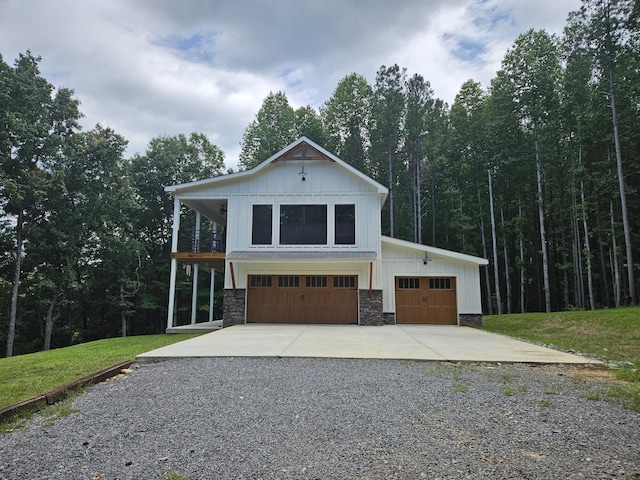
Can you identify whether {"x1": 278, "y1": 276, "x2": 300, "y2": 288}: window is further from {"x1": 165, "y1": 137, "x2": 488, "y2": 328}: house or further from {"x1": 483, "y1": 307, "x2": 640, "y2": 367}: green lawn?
{"x1": 483, "y1": 307, "x2": 640, "y2": 367}: green lawn

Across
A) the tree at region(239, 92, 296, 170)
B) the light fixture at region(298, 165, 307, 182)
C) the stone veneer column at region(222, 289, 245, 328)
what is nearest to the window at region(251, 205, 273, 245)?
the light fixture at region(298, 165, 307, 182)

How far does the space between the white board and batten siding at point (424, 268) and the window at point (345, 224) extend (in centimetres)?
130

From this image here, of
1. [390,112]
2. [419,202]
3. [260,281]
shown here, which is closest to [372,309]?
[260,281]

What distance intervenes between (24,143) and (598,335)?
22776 mm

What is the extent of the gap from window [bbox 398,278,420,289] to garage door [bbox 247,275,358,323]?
68.0 inches

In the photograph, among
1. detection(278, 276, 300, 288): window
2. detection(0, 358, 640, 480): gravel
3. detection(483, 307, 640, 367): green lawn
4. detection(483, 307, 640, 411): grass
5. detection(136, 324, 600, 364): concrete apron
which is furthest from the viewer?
detection(278, 276, 300, 288): window

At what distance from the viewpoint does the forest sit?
1731cm

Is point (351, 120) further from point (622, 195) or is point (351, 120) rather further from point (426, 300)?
point (426, 300)

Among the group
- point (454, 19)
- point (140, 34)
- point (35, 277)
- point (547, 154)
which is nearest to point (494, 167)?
point (547, 154)

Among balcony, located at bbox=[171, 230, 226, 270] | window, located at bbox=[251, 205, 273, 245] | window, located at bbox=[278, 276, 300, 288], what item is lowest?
window, located at bbox=[278, 276, 300, 288]

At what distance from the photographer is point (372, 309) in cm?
1336

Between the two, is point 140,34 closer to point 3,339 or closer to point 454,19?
point 454,19

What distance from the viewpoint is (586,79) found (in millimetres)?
17734

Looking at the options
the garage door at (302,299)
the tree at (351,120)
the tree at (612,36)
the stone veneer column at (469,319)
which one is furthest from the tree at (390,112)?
the garage door at (302,299)
